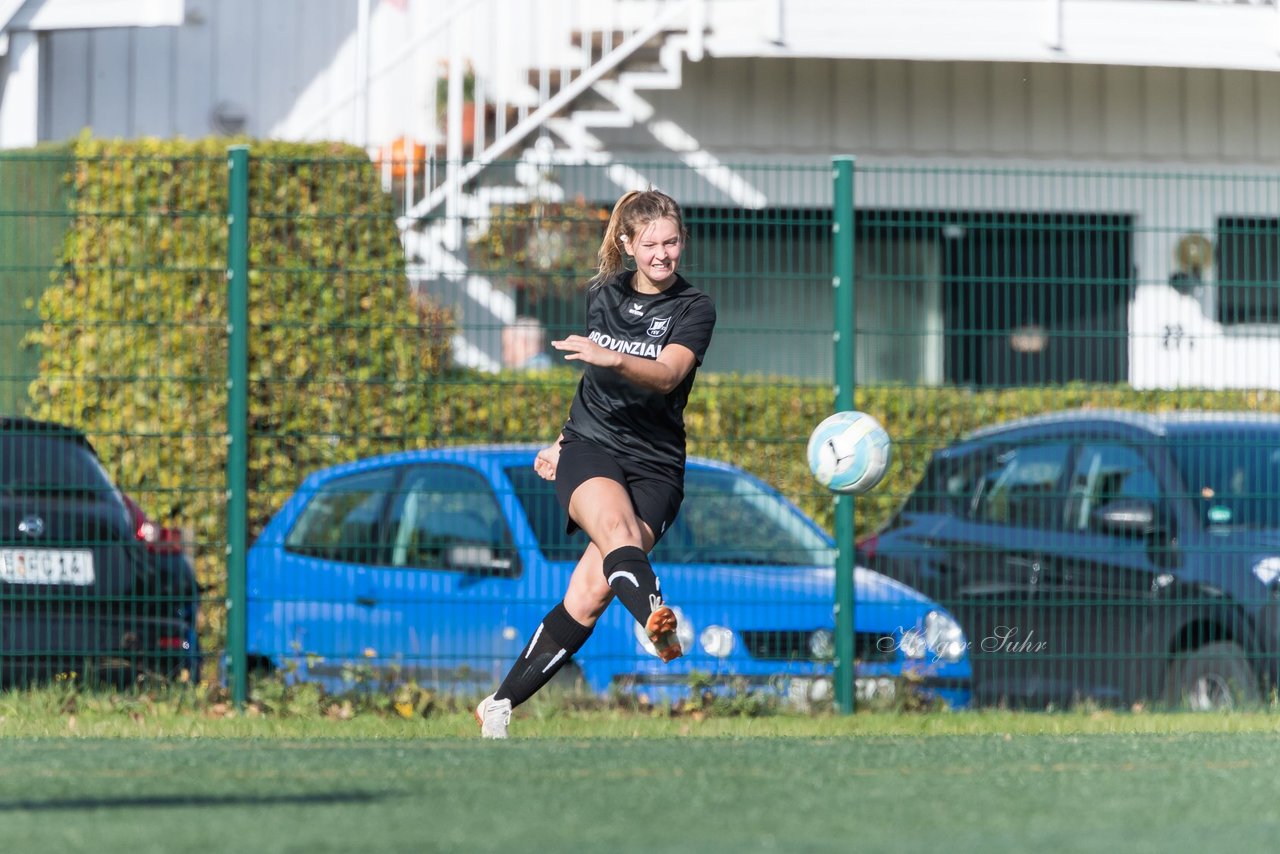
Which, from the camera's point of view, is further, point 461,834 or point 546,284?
point 546,284

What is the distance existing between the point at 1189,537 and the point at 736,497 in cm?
214

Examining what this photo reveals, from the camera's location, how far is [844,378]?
8.78m

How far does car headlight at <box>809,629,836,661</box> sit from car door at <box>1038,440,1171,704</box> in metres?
0.98

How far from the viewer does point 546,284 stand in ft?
28.7

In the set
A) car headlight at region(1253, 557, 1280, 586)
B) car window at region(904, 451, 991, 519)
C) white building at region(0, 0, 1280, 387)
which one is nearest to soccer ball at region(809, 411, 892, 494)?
car window at region(904, 451, 991, 519)

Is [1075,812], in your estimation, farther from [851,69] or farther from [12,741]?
[851,69]

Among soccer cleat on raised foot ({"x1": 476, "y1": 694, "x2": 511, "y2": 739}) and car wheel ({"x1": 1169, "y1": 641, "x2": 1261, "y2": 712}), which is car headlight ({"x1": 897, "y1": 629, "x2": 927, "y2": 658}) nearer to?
car wheel ({"x1": 1169, "y1": 641, "x2": 1261, "y2": 712})

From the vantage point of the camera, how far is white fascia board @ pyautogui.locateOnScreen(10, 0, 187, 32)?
14.5m

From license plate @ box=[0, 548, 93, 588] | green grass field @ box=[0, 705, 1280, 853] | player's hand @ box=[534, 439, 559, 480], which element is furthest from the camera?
license plate @ box=[0, 548, 93, 588]

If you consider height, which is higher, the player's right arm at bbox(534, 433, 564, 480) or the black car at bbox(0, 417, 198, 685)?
the player's right arm at bbox(534, 433, 564, 480)

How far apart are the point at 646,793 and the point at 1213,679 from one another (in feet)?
16.2

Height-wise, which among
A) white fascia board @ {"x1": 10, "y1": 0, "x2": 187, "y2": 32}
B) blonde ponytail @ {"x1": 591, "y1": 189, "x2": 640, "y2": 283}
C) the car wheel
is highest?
white fascia board @ {"x1": 10, "y1": 0, "x2": 187, "y2": 32}

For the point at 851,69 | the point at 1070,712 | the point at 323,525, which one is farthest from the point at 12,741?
the point at 851,69

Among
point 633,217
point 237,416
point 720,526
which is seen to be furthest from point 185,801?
point 720,526
